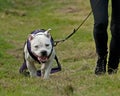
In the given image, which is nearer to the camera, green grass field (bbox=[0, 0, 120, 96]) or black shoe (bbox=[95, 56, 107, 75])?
green grass field (bbox=[0, 0, 120, 96])

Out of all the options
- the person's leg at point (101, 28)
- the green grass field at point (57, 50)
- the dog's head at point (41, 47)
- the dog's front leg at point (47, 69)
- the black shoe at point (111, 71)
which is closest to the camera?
the green grass field at point (57, 50)

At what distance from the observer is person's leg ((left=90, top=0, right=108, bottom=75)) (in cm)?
779

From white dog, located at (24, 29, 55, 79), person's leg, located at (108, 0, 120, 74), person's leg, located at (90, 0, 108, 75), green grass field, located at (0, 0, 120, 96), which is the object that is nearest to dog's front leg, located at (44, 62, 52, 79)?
white dog, located at (24, 29, 55, 79)

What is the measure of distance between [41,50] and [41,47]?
7 centimetres

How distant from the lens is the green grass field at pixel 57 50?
6992 mm

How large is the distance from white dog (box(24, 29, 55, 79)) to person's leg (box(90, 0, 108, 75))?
2.67 feet

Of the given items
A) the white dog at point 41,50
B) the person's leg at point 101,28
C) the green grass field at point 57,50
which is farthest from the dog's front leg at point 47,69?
the person's leg at point 101,28

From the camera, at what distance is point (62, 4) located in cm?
2750

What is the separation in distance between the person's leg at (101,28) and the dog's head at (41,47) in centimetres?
→ 82

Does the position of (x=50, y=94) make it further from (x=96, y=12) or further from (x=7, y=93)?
(x=96, y=12)

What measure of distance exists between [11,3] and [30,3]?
1804 millimetres

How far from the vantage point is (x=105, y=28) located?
794cm

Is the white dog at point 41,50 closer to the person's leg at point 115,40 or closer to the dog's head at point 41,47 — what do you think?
the dog's head at point 41,47

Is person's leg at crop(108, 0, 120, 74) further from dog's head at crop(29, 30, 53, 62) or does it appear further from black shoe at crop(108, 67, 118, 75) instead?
dog's head at crop(29, 30, 53, 62)
